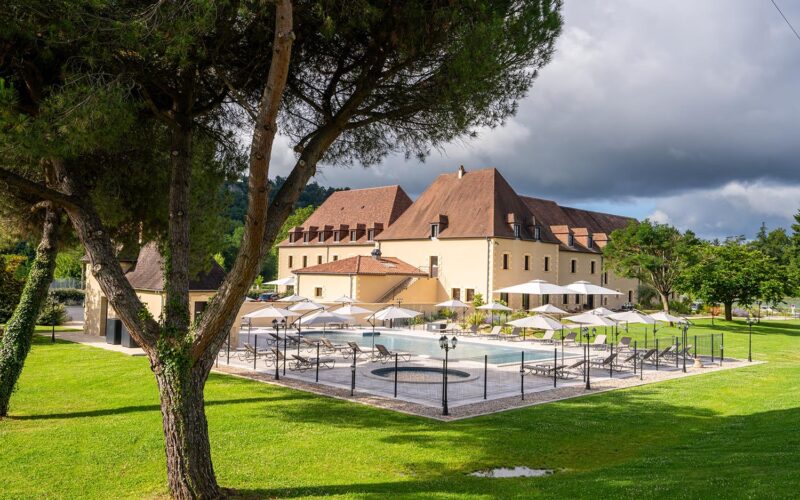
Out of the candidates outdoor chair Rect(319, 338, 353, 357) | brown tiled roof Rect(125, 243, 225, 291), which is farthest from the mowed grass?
brown tiled roof Rect(125, 243, 225, 291)

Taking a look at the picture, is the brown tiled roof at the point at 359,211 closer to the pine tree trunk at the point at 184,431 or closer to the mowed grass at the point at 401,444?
the mowed grass at the point at 401,444

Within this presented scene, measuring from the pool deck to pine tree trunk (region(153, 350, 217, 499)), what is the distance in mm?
6236

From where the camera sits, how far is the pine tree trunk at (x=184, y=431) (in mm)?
7527

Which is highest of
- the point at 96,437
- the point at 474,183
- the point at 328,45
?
the point at 474,183

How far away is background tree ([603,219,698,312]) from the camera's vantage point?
130 feet

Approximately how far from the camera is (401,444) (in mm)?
10719

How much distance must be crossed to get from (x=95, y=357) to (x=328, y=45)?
652 inches

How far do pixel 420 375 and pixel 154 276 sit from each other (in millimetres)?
13517

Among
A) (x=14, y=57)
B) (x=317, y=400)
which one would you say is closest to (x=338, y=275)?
(x=317, y=400)

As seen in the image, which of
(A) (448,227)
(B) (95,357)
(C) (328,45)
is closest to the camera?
(C) (328,45)

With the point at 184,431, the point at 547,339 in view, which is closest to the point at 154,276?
the point at 547,339

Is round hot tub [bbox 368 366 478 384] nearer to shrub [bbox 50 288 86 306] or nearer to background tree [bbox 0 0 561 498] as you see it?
background tree [bbox 0 0 561 498]

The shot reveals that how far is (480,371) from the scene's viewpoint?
19.4m

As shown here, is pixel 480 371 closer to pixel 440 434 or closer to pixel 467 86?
pixel 440 434
